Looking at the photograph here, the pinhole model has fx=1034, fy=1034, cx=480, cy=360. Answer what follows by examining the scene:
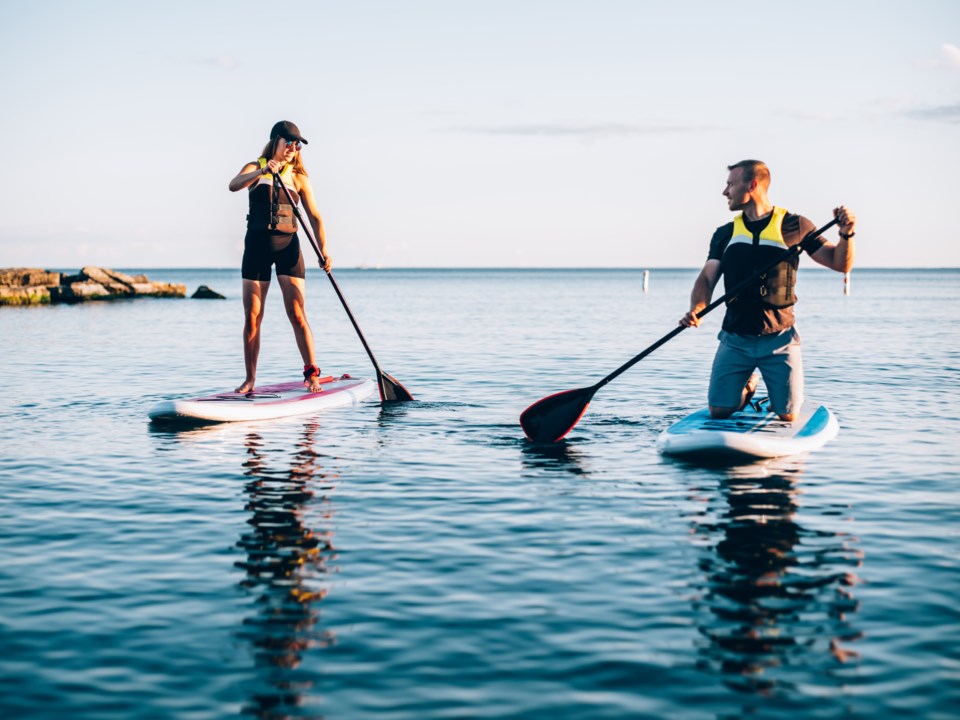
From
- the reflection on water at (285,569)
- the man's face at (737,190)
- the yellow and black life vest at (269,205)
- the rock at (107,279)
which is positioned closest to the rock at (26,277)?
the rock at (107,279)

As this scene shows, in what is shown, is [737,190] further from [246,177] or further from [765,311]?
[246,177]

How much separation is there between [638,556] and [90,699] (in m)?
3.14

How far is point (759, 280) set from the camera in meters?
8.59

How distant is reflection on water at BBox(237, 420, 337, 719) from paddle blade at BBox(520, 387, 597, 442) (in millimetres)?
2121

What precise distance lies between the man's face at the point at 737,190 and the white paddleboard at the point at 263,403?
17.1 feet

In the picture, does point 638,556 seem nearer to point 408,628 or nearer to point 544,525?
point 544,525

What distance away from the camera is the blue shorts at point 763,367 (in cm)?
866

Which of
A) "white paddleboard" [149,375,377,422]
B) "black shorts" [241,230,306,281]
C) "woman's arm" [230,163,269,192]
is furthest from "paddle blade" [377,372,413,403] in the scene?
"woman's arm" [230,163,269,192]

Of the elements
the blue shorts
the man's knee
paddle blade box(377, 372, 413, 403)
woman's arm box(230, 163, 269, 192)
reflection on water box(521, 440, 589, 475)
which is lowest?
reflection on water box(521, 440, 589, 475)

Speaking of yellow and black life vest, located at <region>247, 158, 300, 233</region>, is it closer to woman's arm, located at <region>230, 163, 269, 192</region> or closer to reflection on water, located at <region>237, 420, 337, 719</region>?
woman's arm, located at <region>230, 163, 269, 192</region>

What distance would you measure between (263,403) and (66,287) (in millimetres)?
47820

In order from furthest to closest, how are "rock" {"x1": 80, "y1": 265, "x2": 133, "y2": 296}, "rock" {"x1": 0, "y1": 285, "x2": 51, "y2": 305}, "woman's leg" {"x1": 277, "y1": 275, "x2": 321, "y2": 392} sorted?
"rock" {"x1": 80, "y1": 265, "x2": 133, "y2": 296}, "rock" {"x1": 0, "y1": 285, "x2": 51, "y2": 305}, "woman's leg" {"x1": 277, "y1": 275, "x2": 321, "y2": 392}

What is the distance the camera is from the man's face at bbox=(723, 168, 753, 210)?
8539mm

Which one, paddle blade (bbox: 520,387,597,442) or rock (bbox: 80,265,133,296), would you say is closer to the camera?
paddle blade (bbox: 520,387,597,442)
